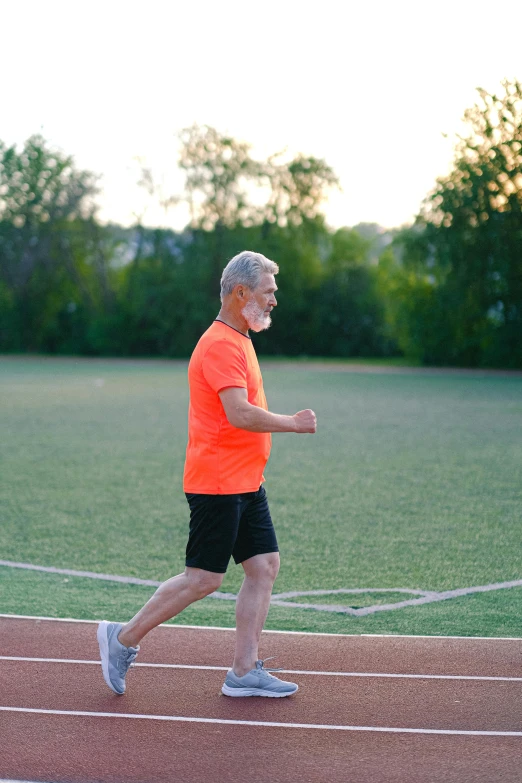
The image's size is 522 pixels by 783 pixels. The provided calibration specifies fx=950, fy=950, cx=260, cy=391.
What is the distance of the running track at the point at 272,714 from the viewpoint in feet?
11.5

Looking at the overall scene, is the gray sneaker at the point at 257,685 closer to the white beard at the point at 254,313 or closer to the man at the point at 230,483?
the man at the point at 230,483

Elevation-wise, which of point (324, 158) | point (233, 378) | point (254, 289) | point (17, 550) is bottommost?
point (17, 550)

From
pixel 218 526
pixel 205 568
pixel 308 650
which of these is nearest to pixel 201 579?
pixel 205 568

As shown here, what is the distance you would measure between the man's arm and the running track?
1.23 m

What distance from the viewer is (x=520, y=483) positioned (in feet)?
35.1

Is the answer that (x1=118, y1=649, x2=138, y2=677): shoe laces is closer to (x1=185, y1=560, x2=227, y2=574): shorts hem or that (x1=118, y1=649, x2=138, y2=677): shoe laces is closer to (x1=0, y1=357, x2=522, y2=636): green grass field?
(x1=185, y1=560, x2=227, y2=574): shorts hem

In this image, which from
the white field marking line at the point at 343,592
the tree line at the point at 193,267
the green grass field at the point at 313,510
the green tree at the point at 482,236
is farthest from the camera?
the tree line at the point at 193,267

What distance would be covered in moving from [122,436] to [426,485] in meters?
6.16

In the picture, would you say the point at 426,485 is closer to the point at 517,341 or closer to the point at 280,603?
the point at 280,603

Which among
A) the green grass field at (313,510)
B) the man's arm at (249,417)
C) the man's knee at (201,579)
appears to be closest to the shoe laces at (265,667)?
the man's knee at (201,579)

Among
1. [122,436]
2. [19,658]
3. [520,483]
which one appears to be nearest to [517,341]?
[122,436]

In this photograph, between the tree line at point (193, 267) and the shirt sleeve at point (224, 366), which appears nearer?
the shirt sleeve at point (224, 366)

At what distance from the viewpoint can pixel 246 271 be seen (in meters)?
4.16

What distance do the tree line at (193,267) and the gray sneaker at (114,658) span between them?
35.2m
